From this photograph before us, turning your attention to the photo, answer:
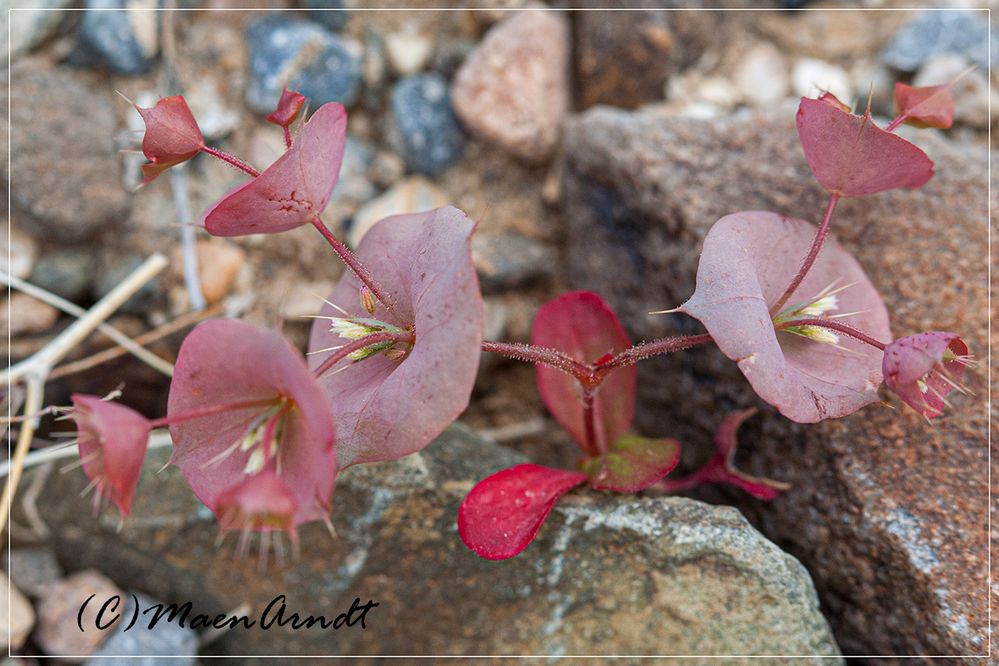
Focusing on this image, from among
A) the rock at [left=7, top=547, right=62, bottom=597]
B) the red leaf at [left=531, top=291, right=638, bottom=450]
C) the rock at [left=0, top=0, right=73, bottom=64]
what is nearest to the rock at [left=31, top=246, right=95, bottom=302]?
the rock at [left=0, top=0, right=73, bottom=64]

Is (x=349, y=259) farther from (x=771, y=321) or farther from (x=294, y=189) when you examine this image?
(x=771, y=321)

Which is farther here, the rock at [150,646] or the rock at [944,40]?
the rock at [944,40]

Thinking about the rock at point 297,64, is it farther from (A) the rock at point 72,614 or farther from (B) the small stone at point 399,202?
(A) the rock at point 72,614

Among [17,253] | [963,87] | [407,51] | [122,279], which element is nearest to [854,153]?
[963,87]

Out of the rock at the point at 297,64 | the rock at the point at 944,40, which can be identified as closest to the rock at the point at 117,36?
the rock at the point at 297,64

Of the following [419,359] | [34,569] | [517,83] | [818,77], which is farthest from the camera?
[818,77]

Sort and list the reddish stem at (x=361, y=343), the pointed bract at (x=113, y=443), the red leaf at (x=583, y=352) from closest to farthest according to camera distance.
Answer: the pointed bract at (x=113, y=443), the reddish stem at (x=361, y=343), the red leaf at (x=583, y=352)

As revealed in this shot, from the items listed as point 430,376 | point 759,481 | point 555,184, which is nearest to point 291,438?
point 430,376
